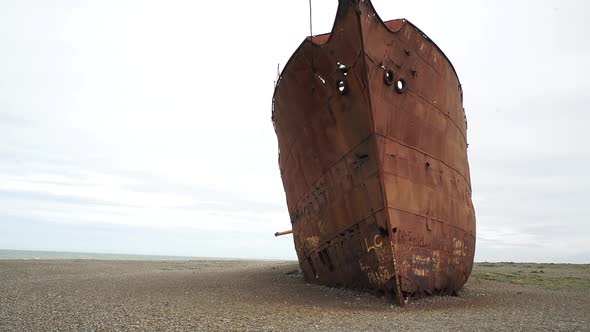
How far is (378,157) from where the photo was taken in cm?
605

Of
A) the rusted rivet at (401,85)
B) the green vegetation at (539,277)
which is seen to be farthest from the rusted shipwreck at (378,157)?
the green vegetation at (539,277)

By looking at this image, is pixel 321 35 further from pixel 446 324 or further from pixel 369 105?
pixel 446 324

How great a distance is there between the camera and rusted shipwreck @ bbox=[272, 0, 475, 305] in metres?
6.04

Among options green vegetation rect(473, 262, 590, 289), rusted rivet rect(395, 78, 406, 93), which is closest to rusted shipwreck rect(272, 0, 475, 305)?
rusted rivet rect(395, 78, 406, 93)

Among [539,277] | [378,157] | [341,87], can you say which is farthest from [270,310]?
[539,277]

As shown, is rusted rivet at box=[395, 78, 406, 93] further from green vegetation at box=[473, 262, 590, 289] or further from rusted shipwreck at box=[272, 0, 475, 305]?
green vegetation at box=[473, 262, 590, 289]

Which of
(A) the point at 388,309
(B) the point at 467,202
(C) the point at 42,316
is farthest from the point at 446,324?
(C) the point at 42,316

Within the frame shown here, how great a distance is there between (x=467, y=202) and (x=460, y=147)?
3.69ft

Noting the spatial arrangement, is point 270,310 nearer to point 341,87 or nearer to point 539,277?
point 341,87

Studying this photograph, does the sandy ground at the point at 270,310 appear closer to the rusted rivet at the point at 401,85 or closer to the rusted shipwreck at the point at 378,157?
the rusted shipwreck at the point at 378,157

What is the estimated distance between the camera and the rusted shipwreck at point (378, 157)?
6035mm

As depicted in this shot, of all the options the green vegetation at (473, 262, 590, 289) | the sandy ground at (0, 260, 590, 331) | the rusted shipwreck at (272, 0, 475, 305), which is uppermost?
the rusted shipwreck at (272, 0, 475, 305)

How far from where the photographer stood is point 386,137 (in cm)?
623

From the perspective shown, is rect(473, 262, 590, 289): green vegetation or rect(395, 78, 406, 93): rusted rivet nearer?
rect(395, 78, 406, 93): rusted rivet
